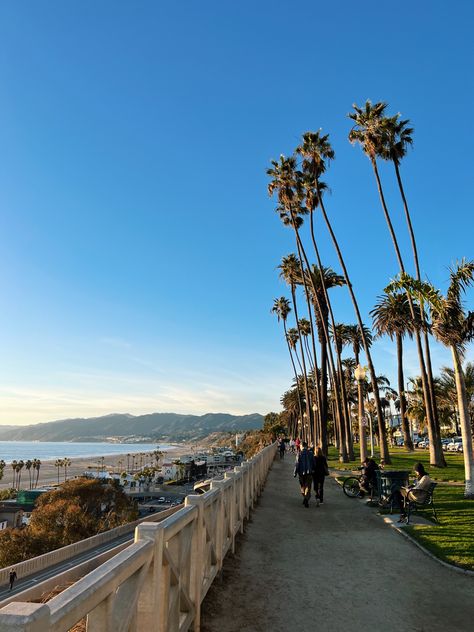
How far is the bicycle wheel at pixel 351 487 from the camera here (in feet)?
49.5

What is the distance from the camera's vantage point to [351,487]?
15398 millimetres

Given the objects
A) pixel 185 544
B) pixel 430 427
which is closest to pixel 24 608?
pixel 185 544

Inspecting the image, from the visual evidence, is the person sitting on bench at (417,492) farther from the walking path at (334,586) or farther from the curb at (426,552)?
Result: the walking path at (334,586)

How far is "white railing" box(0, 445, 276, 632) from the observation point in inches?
71.3

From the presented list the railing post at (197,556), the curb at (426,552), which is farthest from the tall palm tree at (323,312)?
the railing post at (197,556)

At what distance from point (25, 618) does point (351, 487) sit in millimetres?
15278

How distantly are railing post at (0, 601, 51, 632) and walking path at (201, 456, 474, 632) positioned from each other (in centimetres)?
375

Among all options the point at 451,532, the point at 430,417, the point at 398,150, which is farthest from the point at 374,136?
the point at 451,532

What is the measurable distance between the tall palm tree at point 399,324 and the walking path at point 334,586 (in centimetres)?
2784

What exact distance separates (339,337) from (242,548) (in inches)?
1899

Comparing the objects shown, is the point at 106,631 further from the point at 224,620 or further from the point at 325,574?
the point at 325,574

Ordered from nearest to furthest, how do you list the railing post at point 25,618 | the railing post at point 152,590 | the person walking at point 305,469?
the railing post at point 25,618, the railing post at point 152,590, the person walking at point 305,469

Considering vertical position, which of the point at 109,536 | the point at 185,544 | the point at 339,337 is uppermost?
the point at 339,337

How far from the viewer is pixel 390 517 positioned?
11.0 m
